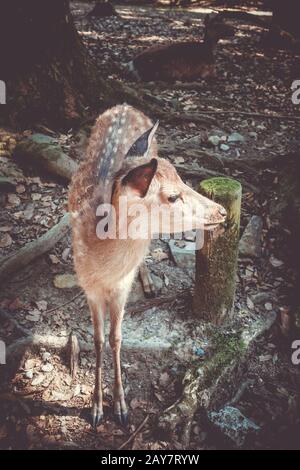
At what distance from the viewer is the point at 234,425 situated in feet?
11.3

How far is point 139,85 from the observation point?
7699 millimetres

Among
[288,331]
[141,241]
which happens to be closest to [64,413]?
[141,241]

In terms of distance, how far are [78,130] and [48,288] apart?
2.41m

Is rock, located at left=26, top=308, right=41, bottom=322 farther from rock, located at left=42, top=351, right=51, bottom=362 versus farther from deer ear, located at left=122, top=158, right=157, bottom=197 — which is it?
deer ear, located at left=122, top=158, right=157, bottom=197

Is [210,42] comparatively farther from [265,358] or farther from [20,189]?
[265,358]

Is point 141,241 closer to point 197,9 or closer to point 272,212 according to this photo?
point 272,212

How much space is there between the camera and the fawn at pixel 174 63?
802cm

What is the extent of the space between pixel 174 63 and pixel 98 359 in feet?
19.5

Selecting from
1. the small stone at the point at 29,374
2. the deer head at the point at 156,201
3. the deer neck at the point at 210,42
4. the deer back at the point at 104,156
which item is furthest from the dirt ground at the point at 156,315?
the deer neck at the point at 210,42

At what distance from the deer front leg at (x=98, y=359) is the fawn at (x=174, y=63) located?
17.9 ft

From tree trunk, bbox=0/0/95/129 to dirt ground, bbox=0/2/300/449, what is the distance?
0.25 meters

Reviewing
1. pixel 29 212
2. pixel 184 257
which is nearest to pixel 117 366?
pixel 184 257

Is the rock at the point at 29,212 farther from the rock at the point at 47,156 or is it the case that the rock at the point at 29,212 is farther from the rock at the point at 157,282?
the rock at the point at 157,282

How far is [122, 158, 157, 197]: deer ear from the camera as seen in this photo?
8.48ft
